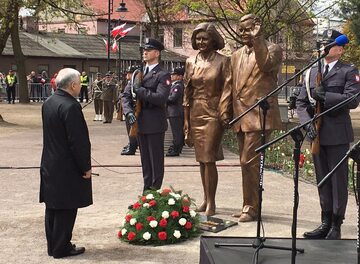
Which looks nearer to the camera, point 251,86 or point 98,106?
point 251,86

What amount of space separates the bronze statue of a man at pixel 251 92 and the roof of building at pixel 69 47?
39083 millimetres

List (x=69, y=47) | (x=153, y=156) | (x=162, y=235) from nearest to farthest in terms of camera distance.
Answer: (x=162, y=235) → (x=153, y=156) → (x=69, y=47)

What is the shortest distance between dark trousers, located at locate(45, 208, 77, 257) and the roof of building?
3979 centimetres

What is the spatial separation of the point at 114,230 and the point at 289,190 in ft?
11.5

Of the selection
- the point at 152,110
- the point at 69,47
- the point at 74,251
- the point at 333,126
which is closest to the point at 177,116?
the point at 152,110

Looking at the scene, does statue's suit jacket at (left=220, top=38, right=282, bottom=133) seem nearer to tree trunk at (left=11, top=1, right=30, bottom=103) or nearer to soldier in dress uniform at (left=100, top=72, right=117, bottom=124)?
soldier in dress uniform at (left=100, top=72, right=117, bottom=124)

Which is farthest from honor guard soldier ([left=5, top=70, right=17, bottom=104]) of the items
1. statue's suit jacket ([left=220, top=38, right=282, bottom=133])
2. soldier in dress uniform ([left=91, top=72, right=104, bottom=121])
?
statue's suit jacket ([left=220, top=38, right=282, bottom=133])

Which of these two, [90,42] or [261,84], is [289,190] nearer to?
[261,84]

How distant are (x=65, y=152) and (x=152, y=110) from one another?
1.85m

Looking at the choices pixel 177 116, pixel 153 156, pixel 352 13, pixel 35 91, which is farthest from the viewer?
pixel 35 91

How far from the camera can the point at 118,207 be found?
25.2 feet

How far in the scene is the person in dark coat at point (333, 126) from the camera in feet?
18.9

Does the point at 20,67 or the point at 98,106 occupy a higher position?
the point at 20,67

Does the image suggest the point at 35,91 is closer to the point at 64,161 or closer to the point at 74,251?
the point at 74,251
